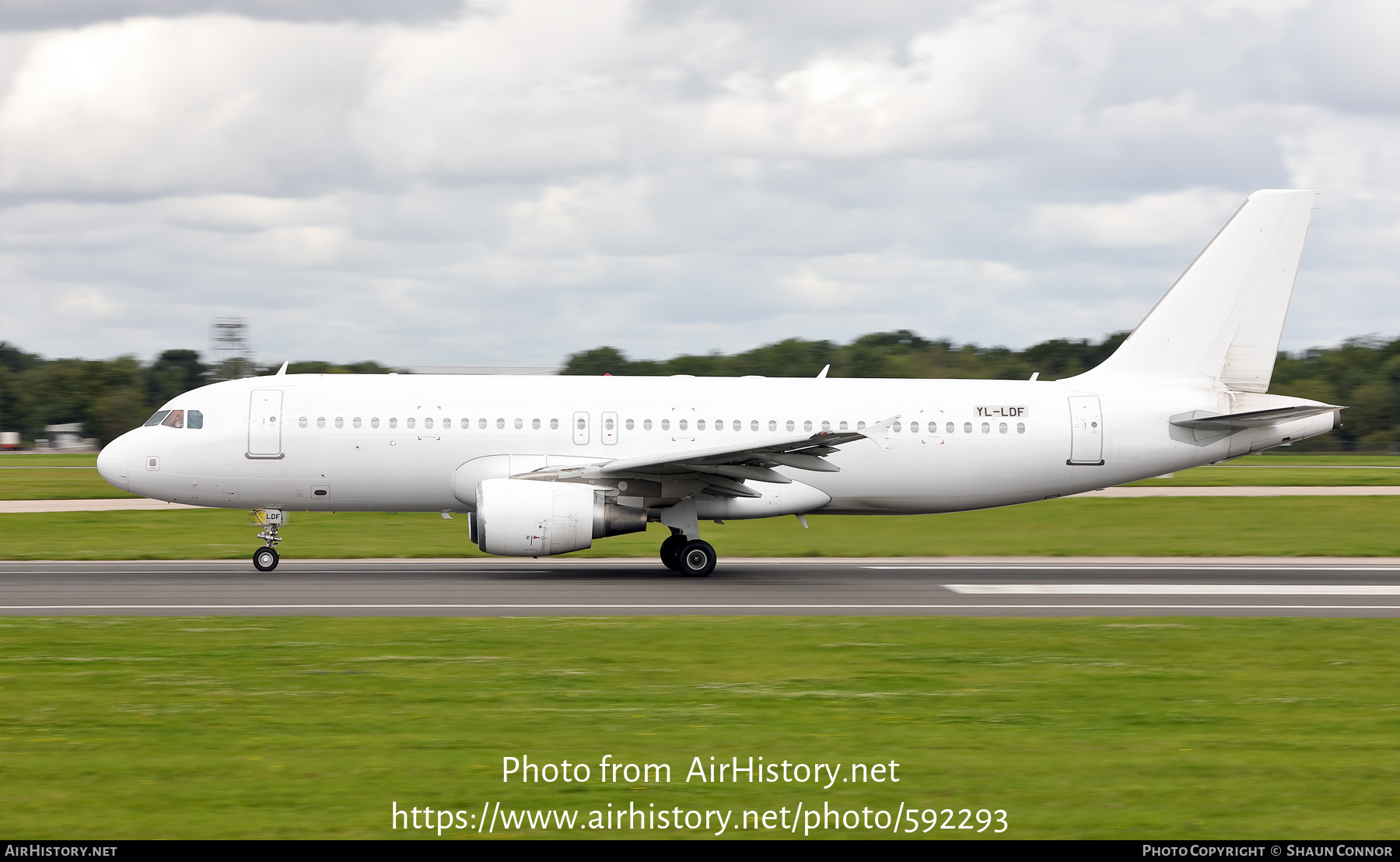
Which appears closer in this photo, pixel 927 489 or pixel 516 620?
pixel 516 620

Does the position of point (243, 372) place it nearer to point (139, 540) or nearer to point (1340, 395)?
point (139, 540)

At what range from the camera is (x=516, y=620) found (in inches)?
634

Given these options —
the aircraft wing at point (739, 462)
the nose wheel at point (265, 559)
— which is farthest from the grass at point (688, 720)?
the nose wheel at point (265, 559)

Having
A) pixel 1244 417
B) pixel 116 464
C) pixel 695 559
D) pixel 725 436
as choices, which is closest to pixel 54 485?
pixel 116 464

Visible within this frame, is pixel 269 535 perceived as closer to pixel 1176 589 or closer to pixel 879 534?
pixel 879 534

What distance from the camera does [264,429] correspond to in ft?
72.8

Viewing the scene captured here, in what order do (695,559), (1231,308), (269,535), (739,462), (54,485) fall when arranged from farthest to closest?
(54,485), (1231,308), (269,535), (695,559), (739,462)

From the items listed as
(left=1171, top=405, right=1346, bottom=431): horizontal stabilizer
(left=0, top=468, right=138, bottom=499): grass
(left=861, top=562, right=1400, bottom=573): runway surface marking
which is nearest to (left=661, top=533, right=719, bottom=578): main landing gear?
(left=861, top=562, right=1400, bottom=573): runway surface marking

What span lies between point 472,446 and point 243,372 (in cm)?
5553

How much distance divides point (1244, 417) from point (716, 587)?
35.3 feet

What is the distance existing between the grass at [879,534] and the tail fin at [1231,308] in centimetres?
450

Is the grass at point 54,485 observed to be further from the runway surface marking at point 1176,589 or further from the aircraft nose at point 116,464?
the runway surface marking at point 1176,589

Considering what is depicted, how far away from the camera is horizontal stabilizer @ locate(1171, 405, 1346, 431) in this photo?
23406mm
